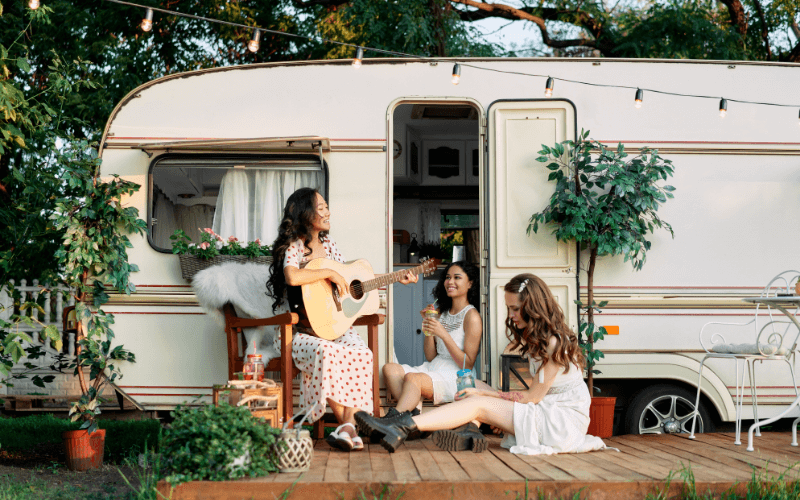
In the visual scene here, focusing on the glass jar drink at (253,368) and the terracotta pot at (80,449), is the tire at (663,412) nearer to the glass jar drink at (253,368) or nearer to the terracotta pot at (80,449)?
the glass jar drink at (253,368)

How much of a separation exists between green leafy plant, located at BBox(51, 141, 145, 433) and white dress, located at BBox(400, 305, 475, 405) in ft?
6.39

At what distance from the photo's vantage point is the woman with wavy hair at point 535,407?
4.00m

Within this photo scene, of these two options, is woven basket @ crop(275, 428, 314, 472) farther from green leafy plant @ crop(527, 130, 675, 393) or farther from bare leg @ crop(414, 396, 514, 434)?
green leafy plant @ crop(527, 130, 675, 393)

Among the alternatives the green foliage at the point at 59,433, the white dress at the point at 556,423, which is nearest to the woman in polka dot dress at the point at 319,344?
the white dress at the point at 556,423

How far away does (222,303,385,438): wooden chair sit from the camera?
4.38 metres

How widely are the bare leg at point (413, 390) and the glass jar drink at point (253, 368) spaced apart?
89 centimetres

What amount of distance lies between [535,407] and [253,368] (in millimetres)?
1559

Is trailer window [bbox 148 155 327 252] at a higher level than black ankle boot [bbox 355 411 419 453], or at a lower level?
higher

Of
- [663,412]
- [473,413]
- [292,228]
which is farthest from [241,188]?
[663,412]

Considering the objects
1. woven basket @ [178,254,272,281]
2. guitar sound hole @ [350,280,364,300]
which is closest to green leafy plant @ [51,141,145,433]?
woven basket @ [178,254,272,281]

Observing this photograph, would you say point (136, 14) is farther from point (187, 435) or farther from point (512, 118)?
point (187, 435)

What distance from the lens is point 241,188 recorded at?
5.24 meters

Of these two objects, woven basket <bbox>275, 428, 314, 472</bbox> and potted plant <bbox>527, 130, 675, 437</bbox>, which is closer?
woven basket <bbox>275, 428, 314, 472</bbox>

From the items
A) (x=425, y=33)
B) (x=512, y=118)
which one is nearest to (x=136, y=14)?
(x=425, y=33)
